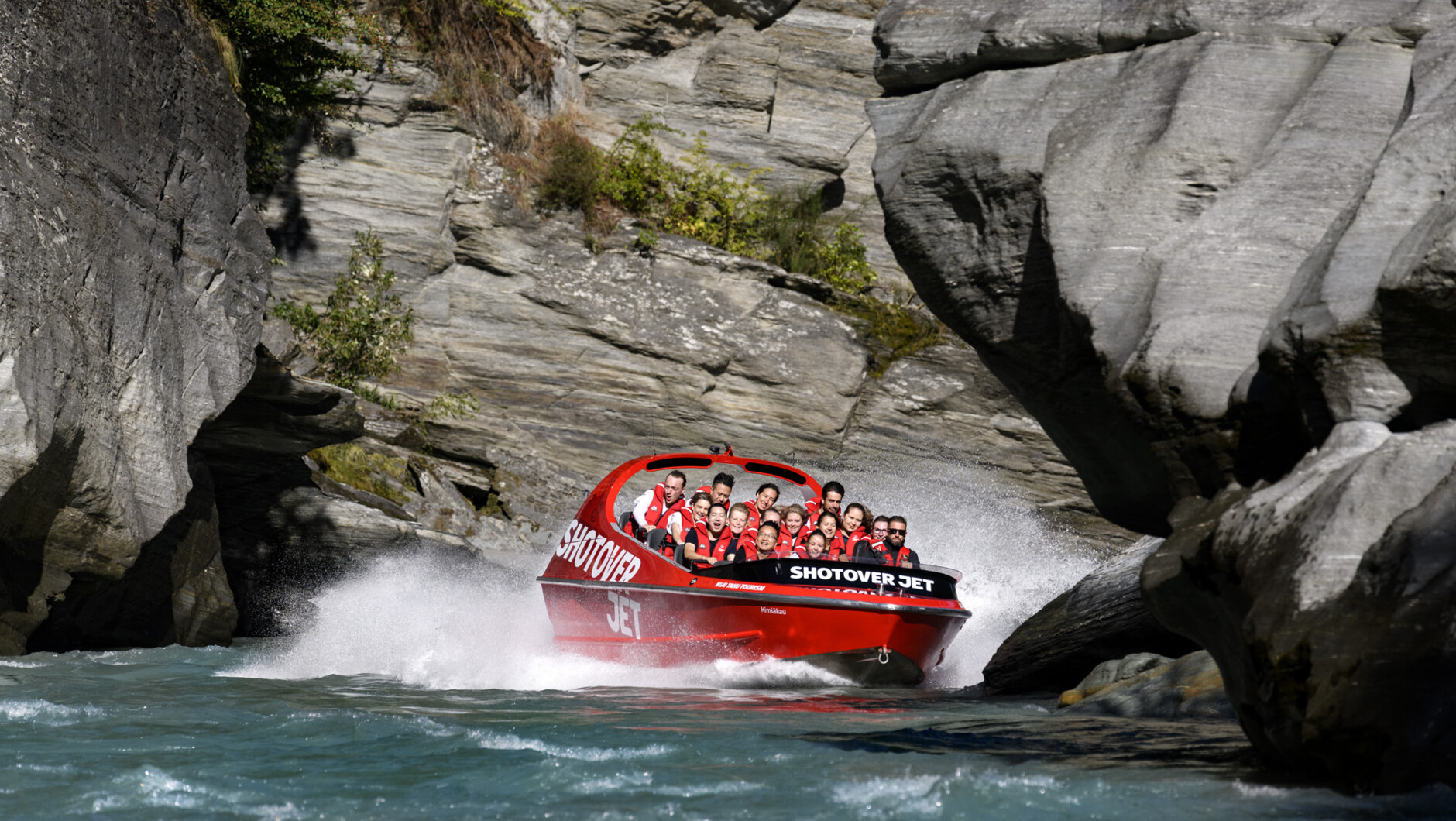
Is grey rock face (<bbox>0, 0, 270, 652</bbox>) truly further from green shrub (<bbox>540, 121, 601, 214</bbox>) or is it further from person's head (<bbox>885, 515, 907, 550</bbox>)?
green shrub (<bbox>540, 121, 601, 214</bbox>)

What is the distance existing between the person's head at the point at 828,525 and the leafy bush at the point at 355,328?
27.6ft

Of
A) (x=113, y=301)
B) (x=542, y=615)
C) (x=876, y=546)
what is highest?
(x=113, y=301)

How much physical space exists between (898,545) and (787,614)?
61.5 inches

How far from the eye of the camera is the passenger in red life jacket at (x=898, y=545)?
10180 millimetres

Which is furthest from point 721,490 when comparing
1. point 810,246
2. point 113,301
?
point 810,246

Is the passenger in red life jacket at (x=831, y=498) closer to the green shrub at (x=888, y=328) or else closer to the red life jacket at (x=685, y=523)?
the red life jacket at (x=685, y=523)

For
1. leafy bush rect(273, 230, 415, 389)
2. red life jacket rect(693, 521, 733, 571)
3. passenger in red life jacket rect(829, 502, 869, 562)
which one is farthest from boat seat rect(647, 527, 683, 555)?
leafy bush rect(273, 230, 415, 389)

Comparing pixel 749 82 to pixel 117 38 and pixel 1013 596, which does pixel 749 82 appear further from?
pixel 117 38

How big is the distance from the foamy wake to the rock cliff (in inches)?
137

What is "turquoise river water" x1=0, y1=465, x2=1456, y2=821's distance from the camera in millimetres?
4352

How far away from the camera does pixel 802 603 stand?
9000 millimetres

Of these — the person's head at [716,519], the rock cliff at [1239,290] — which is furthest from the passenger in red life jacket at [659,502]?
the rock cliff at [1239,290]

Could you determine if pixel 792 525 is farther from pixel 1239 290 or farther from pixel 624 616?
pixel 1239 290

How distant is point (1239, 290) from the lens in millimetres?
5438
